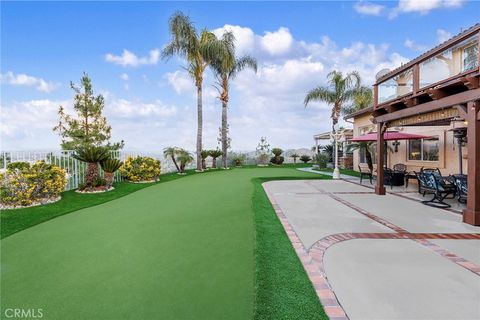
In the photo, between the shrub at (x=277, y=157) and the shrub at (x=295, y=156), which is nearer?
the shrub at (x=277, y=157)

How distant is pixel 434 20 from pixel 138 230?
48.0ft

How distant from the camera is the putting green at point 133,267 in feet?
7.77

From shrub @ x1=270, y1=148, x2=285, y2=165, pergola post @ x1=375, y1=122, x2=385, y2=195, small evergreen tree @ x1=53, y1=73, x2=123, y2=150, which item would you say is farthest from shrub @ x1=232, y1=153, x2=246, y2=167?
pergola post @ x1=375, y1=122, x2=385, y2=195

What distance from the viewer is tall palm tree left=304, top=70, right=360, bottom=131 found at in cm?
2267

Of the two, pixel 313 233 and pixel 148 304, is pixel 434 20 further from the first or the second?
pixel 148 304

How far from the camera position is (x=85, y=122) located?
60.7 ft

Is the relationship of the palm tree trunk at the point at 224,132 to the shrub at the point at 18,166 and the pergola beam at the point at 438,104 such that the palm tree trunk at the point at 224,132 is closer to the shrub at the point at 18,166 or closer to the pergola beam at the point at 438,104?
the pergola beam at the point at 438,104

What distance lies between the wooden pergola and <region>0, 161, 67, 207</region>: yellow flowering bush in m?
10.4

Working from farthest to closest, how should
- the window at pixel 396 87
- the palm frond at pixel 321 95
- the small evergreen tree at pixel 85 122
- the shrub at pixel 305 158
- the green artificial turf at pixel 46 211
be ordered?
the shrub at pixel 305 158
the palm frond at pixel 321 95
the small evergreen tree at pixel 85 122
the window at pixel 396 87
the green artificial turf at pixel 46 211

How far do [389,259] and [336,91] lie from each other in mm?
21871

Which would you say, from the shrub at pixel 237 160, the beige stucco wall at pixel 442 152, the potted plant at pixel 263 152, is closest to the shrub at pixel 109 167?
the beige stucco wall at pixel 442 152

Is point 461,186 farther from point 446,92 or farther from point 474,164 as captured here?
point 446,92

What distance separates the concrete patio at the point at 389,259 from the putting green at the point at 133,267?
0.92 m

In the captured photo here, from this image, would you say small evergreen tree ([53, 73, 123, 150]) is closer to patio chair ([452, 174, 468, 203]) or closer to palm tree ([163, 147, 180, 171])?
palm tree ([163, 147, 180, 171])
